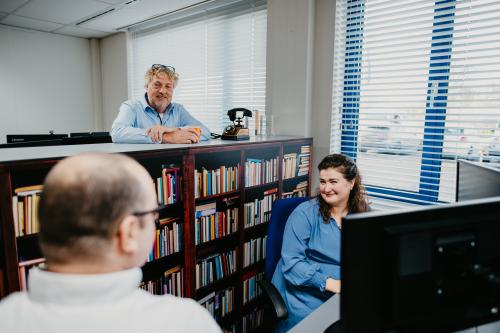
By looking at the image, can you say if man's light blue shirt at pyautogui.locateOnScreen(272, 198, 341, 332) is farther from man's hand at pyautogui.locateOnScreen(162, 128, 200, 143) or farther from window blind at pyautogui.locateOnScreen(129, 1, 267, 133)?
window blind at pyautogui.locateOnScreen(129, 1, 267, 133)

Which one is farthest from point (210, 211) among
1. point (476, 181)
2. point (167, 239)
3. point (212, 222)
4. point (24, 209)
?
point (476, 181)

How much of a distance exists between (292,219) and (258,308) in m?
1.40

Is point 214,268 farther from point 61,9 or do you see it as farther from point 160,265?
point 61,9

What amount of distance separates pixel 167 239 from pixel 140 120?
1.11 meters

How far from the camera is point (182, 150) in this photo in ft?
7.10

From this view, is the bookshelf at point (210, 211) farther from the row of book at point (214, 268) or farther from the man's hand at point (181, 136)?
the man's hand at point (181, 136)

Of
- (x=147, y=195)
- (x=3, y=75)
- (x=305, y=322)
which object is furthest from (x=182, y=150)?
(x=3, y=75)

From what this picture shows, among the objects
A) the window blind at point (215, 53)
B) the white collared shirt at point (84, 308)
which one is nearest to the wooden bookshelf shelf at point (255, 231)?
the window blind at point (215, 53)

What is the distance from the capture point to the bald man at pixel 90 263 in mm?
597

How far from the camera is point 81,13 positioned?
14.5 feet

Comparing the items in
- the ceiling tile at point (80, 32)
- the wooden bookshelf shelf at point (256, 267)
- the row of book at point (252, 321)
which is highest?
the ceiling tile at point (80, 32)

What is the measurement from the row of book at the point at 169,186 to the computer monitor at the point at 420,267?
1662 mm

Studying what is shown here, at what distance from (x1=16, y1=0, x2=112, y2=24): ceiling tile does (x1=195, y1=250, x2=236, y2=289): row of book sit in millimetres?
3371

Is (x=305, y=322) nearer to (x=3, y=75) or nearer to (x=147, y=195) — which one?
(x=147, y=195)
